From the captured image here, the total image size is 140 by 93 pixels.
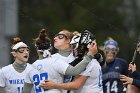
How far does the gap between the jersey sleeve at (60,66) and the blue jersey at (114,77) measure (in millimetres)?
2925

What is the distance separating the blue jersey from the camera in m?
14.3

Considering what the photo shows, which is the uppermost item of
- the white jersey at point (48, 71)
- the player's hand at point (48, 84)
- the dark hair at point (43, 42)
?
the dark hair at point (43, 42)

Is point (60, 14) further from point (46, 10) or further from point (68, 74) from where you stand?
point (68, 74)

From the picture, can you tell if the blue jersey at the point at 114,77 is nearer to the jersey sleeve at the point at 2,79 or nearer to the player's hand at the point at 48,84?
the jersey sleeve at the point at 2,79

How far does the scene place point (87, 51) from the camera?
459 inches

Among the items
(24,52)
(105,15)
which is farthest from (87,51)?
(105,15)

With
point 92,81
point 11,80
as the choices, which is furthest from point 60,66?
point 11,80

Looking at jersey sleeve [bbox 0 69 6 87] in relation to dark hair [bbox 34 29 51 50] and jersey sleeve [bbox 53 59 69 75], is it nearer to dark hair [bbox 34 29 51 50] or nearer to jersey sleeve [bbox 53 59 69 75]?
dark hair [bbox 34 29 51 50]

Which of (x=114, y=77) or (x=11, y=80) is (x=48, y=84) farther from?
(x=114, y=77)

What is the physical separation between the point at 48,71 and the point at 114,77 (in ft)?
9.75

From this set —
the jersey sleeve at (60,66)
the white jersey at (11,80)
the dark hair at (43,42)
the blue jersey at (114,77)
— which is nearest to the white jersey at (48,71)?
the jersey sleeve at (60,66)

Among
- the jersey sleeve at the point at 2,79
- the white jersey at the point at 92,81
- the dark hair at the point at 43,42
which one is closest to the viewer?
the white jersey at the point at 92,81

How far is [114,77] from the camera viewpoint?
14.4m

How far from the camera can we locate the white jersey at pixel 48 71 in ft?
37.8
